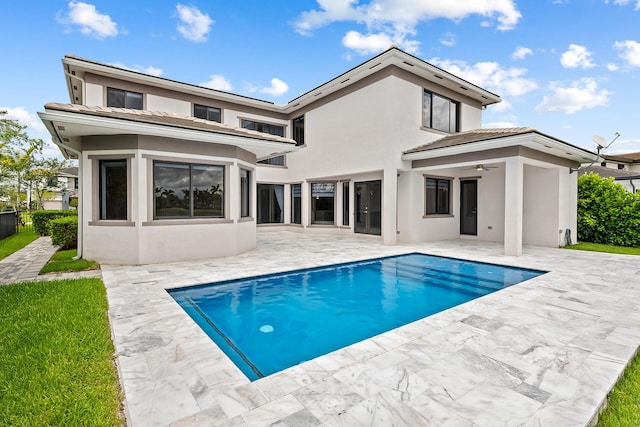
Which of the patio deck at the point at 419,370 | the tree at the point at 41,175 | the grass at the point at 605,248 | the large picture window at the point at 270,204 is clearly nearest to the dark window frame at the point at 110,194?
the patio deck at the point at 419,370

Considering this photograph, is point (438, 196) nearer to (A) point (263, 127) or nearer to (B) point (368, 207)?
(B) point (368, 207)

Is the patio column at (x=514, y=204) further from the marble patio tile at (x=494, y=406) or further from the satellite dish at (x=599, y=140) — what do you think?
the marble patio tile at (x=494, y=406)

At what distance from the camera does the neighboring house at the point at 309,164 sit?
9.13 metres

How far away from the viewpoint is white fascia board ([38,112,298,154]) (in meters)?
7.41

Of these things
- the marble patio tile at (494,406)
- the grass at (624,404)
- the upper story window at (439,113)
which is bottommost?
the grass at (624,404)

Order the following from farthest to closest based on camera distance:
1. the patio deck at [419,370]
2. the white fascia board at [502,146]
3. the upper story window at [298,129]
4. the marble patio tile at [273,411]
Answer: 1. the upper story window at [298,129]
2. the white fascia board at [502,146]
3. the patio deck at [419,370]
4. the marble patio tile at [273,411]

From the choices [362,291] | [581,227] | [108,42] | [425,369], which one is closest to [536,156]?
[581,227]

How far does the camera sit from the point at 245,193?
11820 mm

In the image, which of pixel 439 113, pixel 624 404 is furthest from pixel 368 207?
pixel 624 404

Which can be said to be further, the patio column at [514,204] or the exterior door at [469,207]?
the exterior door at [469,207]

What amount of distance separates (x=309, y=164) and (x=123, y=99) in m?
9.41

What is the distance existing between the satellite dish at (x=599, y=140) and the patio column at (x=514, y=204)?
8.14 metres

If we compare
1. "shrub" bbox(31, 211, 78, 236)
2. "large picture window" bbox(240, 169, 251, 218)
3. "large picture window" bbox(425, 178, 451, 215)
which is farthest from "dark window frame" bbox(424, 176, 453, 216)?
"shrub" bbox(31, 211, 78, 236)

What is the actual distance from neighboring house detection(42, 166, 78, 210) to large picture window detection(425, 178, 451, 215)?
27.2 m
